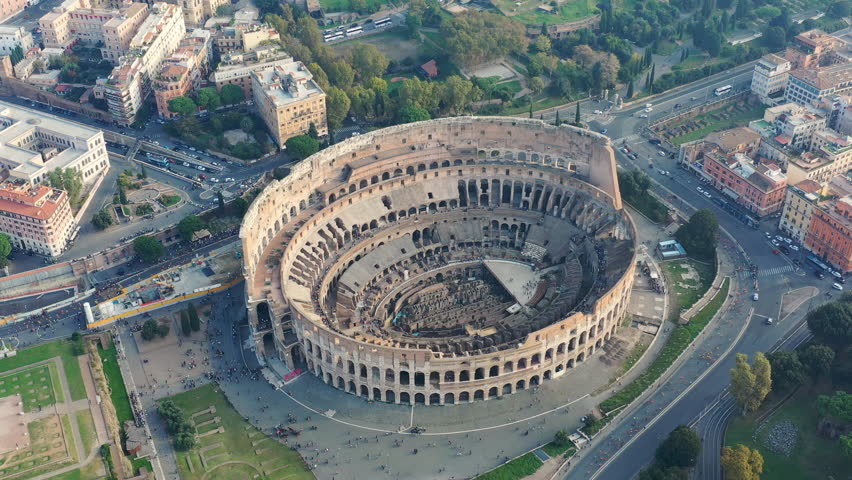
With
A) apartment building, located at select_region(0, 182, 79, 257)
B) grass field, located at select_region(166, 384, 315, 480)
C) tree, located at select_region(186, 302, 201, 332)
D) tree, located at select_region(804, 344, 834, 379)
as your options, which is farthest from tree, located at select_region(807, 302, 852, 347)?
apartment building, located at select_region(0, 182, 79, 257)

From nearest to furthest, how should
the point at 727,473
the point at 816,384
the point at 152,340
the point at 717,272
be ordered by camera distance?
the point at 727,473 → the point at 816,384 → the point at 152,340 → the point at 717,272

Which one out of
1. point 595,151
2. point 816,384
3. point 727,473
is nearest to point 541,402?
point 727,473

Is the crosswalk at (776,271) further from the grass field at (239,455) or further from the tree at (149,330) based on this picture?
the tree at (149,330)

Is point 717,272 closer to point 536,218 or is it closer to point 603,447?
point 536,218

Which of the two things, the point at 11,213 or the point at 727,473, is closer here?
the point at 727,473

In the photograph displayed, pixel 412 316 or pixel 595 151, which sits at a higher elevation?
pixel 595 151

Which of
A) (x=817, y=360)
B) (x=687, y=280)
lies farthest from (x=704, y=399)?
(x=687, y=280)
